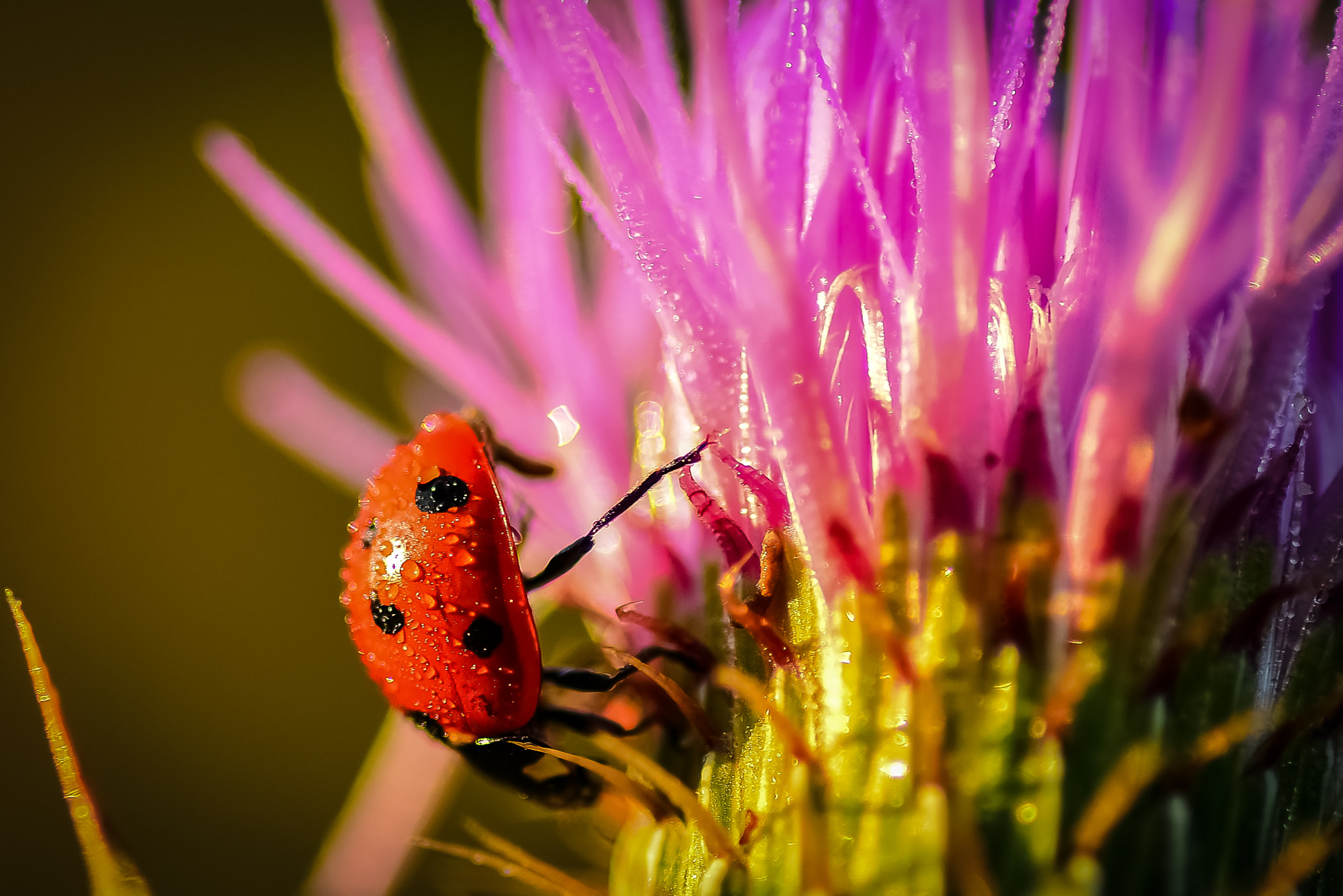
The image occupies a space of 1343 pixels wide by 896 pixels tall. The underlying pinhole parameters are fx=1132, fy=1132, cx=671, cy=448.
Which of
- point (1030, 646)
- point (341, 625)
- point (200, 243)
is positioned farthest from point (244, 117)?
point (1030, 646)

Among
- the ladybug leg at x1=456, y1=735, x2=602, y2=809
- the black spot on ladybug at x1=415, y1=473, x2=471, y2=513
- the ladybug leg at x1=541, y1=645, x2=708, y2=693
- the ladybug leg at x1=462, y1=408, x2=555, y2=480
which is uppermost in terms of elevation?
the ladybug leg at x1=462, y1=408, x2=555, y2=480

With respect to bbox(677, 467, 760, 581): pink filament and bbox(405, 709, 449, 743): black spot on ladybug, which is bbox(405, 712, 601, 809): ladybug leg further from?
bbox(677, 467, 760, 581): pink filament

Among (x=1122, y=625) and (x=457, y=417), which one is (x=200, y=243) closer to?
(x=457, y=417)

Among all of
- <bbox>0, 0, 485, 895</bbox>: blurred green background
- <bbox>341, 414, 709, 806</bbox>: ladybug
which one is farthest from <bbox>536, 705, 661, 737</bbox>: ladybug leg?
<bbox>0, 0, 485, 895</bbox>: blurred green background

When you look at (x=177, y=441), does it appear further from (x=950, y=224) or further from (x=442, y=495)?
(x=950, y=224)

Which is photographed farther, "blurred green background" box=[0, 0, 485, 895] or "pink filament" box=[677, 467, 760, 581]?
"blurred green background" box=[0, 0, 485, 895]
